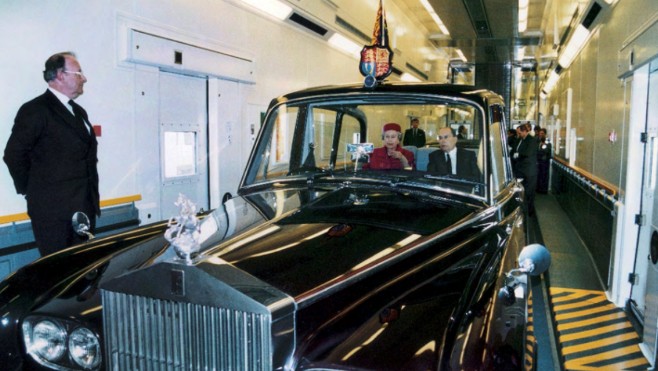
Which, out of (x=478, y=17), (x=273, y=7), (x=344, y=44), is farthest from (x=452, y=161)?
(x=478, y=17)

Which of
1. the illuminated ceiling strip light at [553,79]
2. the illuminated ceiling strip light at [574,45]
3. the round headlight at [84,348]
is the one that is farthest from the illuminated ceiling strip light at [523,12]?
the round headlight at [84,348]

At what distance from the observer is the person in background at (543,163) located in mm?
13797

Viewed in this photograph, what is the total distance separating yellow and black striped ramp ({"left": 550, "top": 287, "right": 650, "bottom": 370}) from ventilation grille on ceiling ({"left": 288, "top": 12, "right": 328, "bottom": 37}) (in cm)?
523

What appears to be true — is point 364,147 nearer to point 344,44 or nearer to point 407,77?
point 344,44

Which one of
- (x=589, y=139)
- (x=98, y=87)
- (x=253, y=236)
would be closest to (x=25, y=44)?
(x=98, y=87)

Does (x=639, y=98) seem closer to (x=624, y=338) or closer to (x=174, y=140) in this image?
(x=624, y=338)

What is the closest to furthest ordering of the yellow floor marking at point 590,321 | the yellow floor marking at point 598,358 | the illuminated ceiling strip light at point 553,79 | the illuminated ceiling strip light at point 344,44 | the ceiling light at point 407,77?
the yellow floor marking at point 598,358
the yellow floor marking at point 590,321
the illuminated ceiling strip light at point 344,44
the ceiling light at point 407,77
the illuminated ceiling strip light at point 553,79

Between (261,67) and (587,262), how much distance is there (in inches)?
194

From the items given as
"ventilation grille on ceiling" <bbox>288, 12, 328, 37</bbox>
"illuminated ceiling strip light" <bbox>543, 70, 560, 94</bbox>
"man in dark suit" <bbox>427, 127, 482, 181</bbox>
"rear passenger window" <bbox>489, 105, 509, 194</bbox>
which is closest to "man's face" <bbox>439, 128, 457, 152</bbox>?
"man in dark suit" <bbox>427, 127, 482, 181</bbox>

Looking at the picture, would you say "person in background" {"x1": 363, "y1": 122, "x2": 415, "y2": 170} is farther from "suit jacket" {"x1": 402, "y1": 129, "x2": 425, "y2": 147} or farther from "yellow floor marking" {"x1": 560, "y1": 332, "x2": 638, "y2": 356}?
"yellow floor marking" {"x1": 560, "y1": 332, "x2": 638, "y2": 356}

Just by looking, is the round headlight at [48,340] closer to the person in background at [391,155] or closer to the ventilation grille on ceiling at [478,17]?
the person in background at [391,155]

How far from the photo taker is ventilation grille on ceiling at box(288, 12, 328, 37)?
8195 mm

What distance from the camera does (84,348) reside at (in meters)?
1.94

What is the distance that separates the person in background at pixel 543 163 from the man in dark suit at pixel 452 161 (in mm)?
11479
